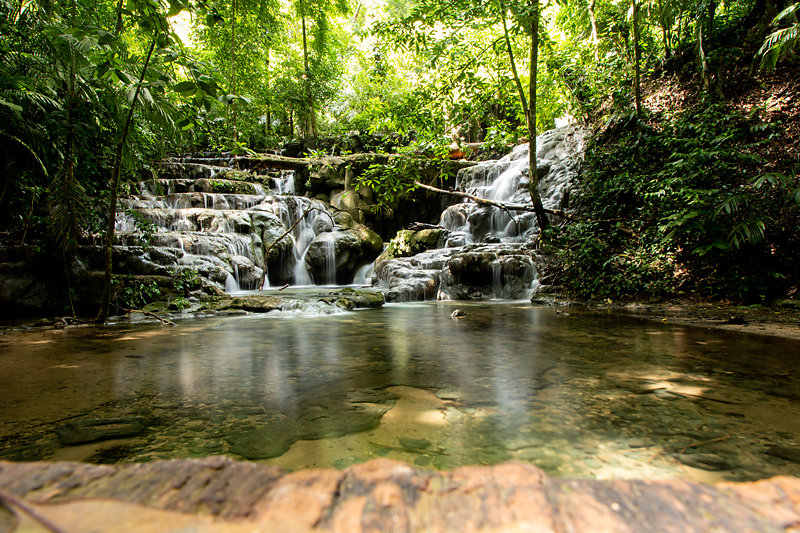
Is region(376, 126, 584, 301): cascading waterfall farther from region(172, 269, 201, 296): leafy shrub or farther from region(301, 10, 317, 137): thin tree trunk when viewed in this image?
region(301, 10, 317, 137): thin tree trunk

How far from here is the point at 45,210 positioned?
18.0 feet

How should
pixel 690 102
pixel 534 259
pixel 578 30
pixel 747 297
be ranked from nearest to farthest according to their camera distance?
pixel 747 297
pixel 690 102
pixel 534 259
pixel 578 30

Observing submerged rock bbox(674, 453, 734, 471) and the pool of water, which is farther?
the pool of water

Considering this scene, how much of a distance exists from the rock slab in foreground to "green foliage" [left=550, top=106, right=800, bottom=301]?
5106 millimetres

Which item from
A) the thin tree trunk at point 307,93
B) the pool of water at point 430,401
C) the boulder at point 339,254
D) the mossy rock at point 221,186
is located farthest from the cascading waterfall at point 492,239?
the thin tree trunk at point 307,93

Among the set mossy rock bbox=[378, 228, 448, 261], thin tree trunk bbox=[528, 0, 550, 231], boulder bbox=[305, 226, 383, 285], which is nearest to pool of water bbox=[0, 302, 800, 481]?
thin tree trunk bbox=[528, 0, 550, 231]

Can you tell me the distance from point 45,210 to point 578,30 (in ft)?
44.4

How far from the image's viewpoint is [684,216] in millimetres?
4789

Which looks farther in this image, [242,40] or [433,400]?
[242,40]

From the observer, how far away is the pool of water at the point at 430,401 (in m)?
1.36

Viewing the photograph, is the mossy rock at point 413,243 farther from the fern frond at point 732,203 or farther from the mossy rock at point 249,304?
the fern frond at point 732,203

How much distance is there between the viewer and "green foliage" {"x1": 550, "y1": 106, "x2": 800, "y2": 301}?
4.60m

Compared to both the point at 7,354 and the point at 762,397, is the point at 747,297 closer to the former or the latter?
the point at 762,397

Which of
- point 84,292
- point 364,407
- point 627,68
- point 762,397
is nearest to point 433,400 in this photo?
point 364,407
